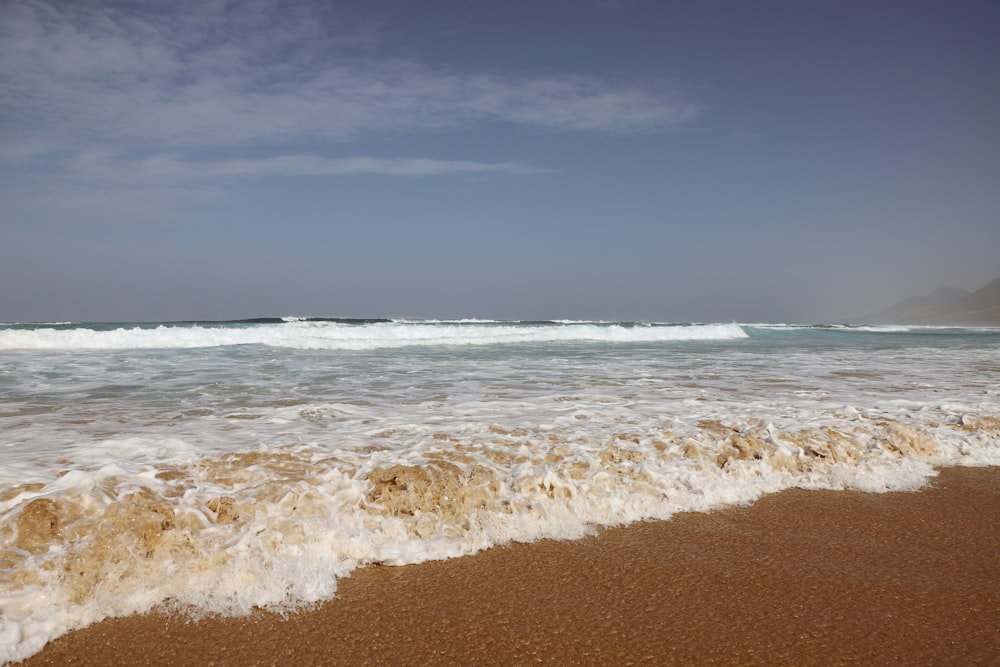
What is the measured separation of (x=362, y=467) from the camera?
2895 mm

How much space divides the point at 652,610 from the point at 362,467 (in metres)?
1.61

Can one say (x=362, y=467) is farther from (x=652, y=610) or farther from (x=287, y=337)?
(x=287, y=337)

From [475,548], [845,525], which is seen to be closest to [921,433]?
[845,525]

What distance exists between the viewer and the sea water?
6.65 feet

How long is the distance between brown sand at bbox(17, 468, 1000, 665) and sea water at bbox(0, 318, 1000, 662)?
0.16 m

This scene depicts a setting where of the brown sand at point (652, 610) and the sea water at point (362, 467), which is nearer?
the brown sand at point (652, 610)

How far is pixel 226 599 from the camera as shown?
194 cm

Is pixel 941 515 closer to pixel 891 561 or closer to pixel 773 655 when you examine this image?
pixel 891 561

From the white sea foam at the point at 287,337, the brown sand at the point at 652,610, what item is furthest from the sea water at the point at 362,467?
the white sea foam at the point at 287,337

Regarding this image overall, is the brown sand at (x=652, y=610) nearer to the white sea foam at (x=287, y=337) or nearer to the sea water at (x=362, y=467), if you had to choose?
the sea water at (x=362, y=467)

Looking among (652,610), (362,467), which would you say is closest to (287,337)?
(362,467)

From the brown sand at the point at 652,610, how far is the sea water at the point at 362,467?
0.52 feet

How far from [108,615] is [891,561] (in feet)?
9.78

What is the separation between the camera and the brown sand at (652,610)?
5.50ft
